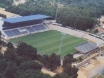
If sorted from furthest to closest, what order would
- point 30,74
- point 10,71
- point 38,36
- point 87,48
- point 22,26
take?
1. point 22,26
2. point 38,36
3. point 87,48
4. point 10,71
5. point 30,74

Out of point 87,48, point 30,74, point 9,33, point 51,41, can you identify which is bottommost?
point 51,41

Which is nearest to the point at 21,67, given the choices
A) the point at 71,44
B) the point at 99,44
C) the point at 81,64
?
the point at 81,64

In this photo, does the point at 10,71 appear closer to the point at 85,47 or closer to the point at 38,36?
the point at 85,47

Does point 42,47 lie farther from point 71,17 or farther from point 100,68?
point 71,17

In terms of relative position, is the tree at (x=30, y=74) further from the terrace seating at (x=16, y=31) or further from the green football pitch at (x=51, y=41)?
the terrace seating at (x=16, y=31)

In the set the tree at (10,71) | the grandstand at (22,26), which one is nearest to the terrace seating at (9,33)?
the grandstand at (22,26)

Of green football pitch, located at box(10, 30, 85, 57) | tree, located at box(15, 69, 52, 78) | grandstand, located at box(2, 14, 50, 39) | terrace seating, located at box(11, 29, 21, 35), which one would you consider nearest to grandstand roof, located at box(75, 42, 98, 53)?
green football pitch, located at box(10, 30, 85, 57)

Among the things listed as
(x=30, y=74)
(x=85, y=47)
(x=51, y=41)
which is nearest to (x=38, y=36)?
(x=51, y=41)
